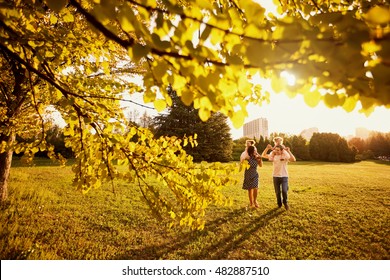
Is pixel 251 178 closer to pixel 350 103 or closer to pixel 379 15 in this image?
pixel 350 103

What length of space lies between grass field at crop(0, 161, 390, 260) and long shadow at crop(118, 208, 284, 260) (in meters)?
0.02

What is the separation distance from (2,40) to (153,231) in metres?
4.50

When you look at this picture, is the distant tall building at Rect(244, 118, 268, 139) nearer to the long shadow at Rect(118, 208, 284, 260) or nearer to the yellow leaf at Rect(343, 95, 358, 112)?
→ the long shadow at Rect(118, 208, 284, 260)

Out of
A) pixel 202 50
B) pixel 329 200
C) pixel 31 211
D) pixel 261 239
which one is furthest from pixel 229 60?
pixel 329 200

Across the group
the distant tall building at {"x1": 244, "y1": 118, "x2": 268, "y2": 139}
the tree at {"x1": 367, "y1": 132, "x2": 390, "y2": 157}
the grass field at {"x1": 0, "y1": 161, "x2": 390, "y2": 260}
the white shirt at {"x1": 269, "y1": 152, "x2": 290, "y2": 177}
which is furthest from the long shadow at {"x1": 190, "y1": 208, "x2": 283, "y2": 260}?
the distant tall building at {"x1": 244, "y1": 118, "x2": 268, "y2": 139}

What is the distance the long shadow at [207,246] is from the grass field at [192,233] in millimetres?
17

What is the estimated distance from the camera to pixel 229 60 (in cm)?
109

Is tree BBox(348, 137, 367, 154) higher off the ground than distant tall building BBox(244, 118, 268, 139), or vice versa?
distant tall building BBox(244, 118, 268, 139)

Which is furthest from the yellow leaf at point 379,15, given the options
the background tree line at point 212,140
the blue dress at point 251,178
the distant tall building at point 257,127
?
the distant tall building at point 257,127

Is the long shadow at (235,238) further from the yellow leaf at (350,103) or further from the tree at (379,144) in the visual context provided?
the tree at (379,144)

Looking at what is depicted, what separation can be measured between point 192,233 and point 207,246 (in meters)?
0.66

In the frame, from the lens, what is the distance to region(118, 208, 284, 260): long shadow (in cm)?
464

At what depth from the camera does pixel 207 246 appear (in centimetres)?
494

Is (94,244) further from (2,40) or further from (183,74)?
(183,74)
